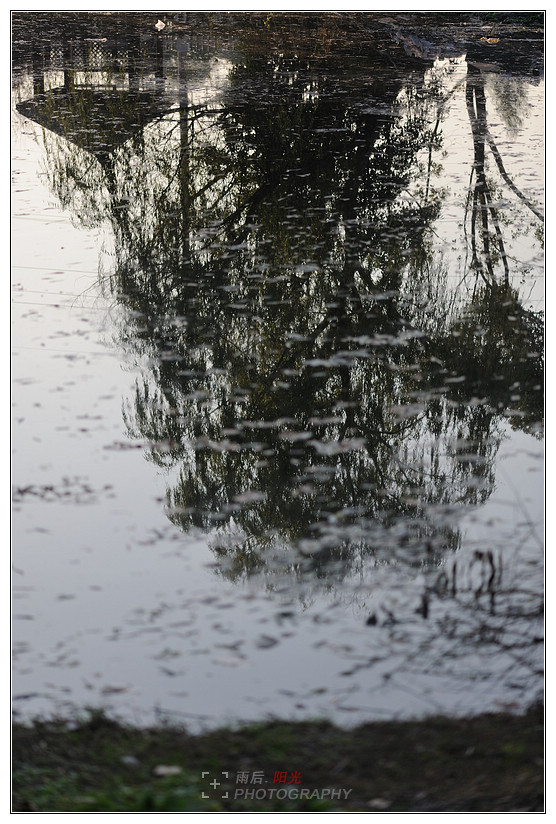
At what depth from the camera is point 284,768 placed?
11.3 feet

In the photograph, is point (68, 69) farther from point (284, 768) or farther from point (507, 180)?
point (284, 768)

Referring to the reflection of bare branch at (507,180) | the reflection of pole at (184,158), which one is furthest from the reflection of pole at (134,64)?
the reflection of bare branch at (507,180)

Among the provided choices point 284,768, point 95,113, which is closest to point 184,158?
point 95,113

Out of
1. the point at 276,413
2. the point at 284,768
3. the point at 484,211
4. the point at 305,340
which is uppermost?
the point at 484,211

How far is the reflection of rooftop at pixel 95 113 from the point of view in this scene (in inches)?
452

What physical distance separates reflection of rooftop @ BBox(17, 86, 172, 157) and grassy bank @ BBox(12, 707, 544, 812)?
30.2ft

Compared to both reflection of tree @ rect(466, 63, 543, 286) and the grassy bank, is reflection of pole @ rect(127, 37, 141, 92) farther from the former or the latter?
the grassy bank

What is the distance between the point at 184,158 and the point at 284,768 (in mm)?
8947

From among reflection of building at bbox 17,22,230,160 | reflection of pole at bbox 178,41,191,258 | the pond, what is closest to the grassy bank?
the pond

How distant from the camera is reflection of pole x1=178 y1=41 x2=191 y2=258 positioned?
344 inches

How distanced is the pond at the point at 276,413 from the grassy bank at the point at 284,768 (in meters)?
0.12

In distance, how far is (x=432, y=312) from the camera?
23.8 feet

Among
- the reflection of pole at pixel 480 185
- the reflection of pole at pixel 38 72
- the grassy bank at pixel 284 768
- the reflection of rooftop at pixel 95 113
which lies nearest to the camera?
the grassy bank at pixel 284 768

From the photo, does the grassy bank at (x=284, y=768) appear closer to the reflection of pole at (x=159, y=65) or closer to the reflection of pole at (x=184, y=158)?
the reflection of pole at (x=184, y=158)
